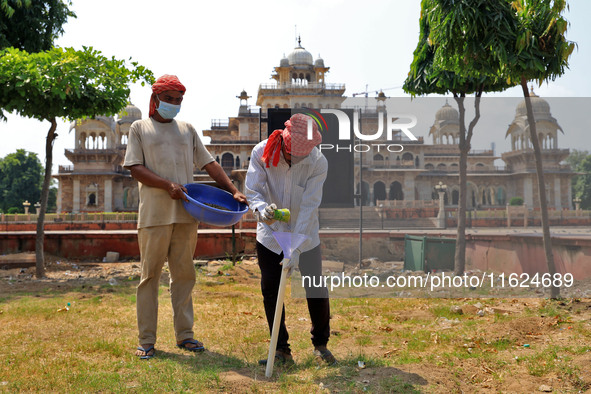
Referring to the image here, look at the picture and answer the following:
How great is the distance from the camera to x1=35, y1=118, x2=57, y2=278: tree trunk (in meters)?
8.23

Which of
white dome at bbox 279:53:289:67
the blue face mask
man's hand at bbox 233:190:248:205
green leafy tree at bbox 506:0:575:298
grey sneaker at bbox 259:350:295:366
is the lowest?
grey sneaker at bbox 259:350:295:366

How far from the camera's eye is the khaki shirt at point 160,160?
10.7 feet

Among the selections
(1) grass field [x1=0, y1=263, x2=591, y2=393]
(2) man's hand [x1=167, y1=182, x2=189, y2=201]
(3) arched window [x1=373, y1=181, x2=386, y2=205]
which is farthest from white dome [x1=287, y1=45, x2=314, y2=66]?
(2) man's hand [x1=167, y1=182, x2=189, y2=201]

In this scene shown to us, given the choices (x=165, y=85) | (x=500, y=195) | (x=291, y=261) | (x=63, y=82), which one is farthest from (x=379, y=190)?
(x=291, y=261)

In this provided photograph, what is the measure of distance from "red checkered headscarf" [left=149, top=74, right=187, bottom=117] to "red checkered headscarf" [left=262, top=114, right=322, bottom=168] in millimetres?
894

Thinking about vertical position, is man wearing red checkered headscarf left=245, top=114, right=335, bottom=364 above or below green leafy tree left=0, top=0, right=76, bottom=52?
below

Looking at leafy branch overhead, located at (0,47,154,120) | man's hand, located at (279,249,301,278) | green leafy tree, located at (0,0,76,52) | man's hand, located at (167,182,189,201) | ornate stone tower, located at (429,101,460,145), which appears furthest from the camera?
ornate stone tower, located at (429,101,460,145)

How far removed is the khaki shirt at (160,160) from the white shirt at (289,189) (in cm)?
65

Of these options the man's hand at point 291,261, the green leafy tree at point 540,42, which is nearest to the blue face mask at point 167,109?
the man's hand at point 291,261

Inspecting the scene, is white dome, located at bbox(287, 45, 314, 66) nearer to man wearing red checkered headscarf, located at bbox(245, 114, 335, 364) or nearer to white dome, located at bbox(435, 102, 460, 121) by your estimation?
white dome, located at bbox(435, 102, 460, 121)

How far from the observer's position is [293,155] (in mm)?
2963

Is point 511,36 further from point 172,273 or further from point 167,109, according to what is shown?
point 172,273

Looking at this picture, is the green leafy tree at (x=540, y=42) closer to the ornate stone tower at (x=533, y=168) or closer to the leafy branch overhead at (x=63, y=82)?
the leafy branch overhead at (x=63, y=82)

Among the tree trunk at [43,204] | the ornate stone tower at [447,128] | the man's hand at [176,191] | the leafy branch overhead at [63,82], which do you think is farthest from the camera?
the ornate stone tower at [447,128]
